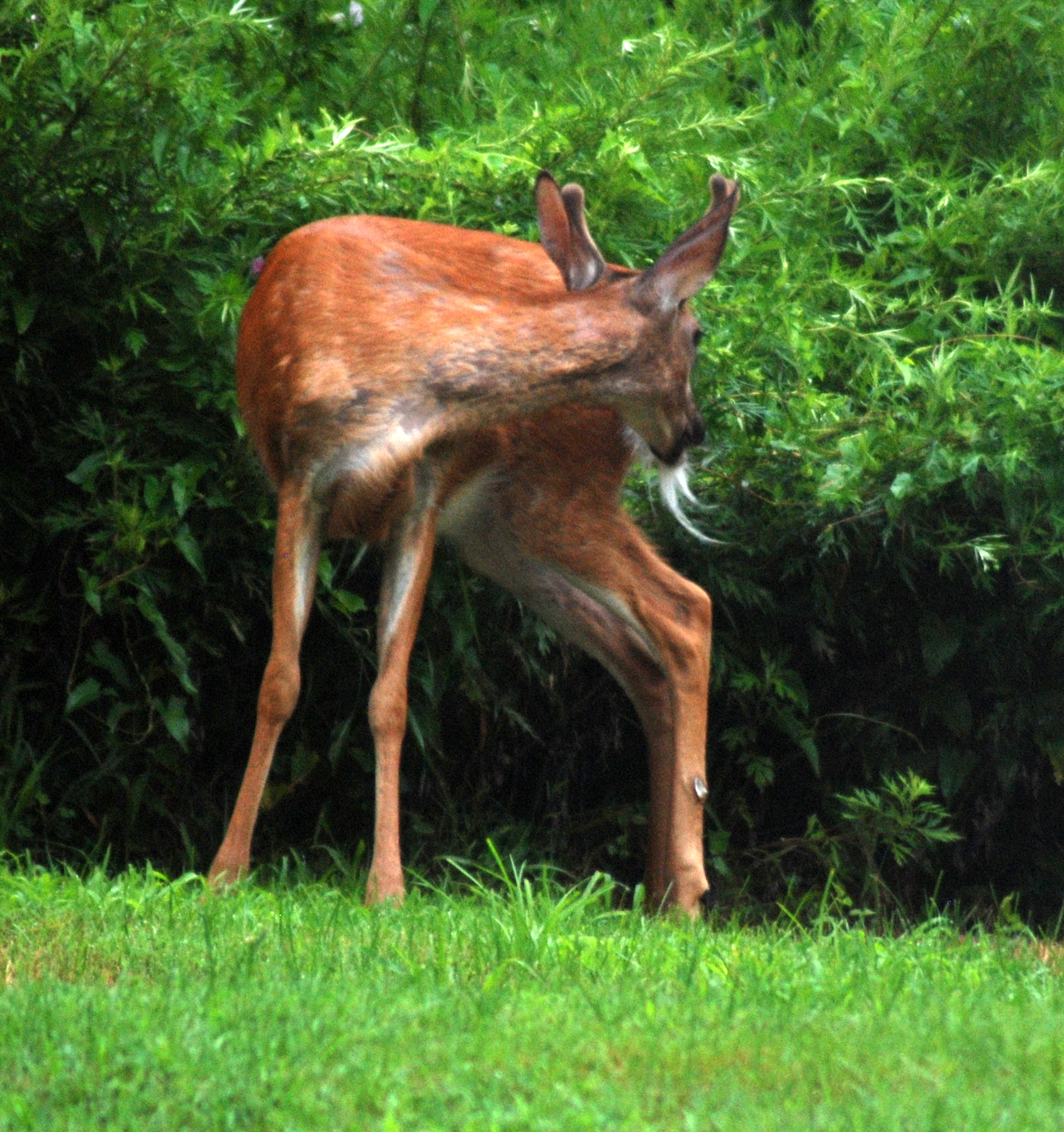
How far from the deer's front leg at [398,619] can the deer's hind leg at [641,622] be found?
328mm

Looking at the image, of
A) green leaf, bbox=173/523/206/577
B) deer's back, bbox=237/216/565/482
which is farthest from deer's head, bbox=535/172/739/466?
green leaf, bbox=173/523/206/577

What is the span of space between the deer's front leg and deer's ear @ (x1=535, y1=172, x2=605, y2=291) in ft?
2.19

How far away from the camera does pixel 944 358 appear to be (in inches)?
213

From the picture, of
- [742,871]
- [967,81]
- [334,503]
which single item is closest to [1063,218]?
[967,81]

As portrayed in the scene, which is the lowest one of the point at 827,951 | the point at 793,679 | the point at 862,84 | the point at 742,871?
the point at 742,871

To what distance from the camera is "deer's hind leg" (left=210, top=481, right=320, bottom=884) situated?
14.8 ft

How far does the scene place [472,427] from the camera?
15.1ft

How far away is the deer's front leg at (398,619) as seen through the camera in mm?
4605

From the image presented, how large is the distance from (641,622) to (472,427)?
0.95 m

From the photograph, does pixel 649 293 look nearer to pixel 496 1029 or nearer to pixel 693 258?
pixel 693 258

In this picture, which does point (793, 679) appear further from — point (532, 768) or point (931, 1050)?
point (931, 1050)

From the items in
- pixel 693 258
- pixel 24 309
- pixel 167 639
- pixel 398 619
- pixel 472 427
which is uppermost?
pixel 693 258

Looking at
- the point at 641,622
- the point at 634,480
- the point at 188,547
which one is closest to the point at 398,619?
the point at 188,547

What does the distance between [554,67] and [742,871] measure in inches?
112
